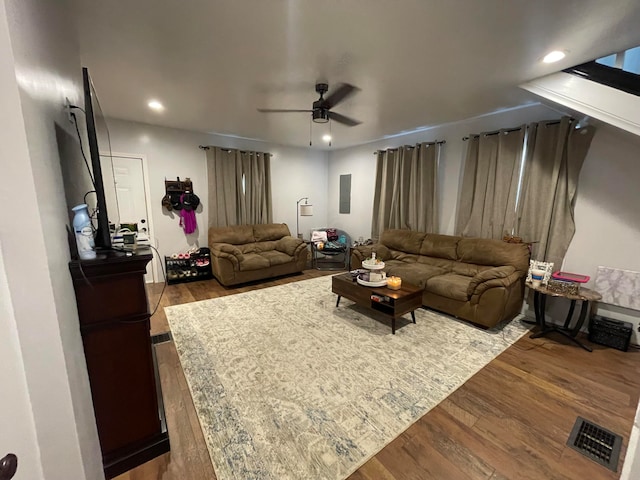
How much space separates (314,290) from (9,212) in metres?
3.66

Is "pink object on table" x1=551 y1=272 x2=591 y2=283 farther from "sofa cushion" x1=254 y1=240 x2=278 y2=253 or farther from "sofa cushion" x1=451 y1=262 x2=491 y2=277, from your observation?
"sofa cushion" x1=254 y1=240 x2=278 y2=253

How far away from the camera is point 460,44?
6.47ft

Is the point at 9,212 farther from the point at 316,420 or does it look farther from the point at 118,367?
the point at 316,420

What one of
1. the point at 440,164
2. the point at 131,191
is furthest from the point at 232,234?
the point at 440,164

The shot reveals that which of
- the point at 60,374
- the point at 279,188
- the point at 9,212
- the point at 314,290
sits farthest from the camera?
the point at 279,188

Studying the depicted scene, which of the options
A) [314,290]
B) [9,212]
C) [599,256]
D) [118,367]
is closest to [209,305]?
[314,290]

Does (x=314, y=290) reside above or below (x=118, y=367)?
below

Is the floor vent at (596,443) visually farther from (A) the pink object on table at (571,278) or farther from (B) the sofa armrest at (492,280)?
(A) the pink object on table at (571,278)

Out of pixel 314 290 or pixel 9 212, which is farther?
pixel 314 290

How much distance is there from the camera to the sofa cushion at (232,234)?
4.77 meters

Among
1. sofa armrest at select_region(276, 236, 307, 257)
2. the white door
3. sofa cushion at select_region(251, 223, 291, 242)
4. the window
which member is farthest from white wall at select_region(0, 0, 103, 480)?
sofa cushion at select_region(251, 223, 291, 242)

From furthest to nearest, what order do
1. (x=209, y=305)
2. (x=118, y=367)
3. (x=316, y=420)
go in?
(x=209, y=305) < (x=316, y=420) < (x=118, y=367)

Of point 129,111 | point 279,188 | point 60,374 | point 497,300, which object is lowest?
point 497,300

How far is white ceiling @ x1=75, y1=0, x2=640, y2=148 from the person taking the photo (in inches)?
63.9
